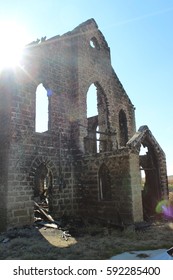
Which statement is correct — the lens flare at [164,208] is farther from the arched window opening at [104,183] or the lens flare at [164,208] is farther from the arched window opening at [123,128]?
the arched window opening at [123,128]

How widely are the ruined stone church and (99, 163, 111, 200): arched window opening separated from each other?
0.16 feet

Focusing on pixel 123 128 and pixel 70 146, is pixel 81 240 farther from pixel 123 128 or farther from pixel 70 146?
pixel 123 128

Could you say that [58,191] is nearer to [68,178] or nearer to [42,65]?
[68,178]

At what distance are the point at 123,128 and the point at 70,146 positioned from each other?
5479 millimetres

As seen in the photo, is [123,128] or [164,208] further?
[123,128]

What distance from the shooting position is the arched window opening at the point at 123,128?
18420 millimetres

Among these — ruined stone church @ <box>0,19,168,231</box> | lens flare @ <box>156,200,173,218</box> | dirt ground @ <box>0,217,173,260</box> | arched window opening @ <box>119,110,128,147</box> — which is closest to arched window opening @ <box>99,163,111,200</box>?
ruined stone church @ <box>0,19,168,231</box>

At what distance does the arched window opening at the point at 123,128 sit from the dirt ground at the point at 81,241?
Answer: 747 centimetres

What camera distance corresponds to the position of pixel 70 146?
14.5m

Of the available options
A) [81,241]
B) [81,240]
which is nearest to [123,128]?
[81,240]

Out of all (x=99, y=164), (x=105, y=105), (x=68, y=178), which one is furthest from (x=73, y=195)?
(x=105, y=105)

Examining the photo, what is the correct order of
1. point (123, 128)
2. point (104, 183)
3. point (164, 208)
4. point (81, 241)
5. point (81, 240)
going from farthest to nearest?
point (123, 128) → point (164, 208) → point (104, 183) → point (81, 240) → point (81, 241)

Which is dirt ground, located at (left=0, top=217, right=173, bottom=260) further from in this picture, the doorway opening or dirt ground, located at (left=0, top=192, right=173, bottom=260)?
the doorway opening
